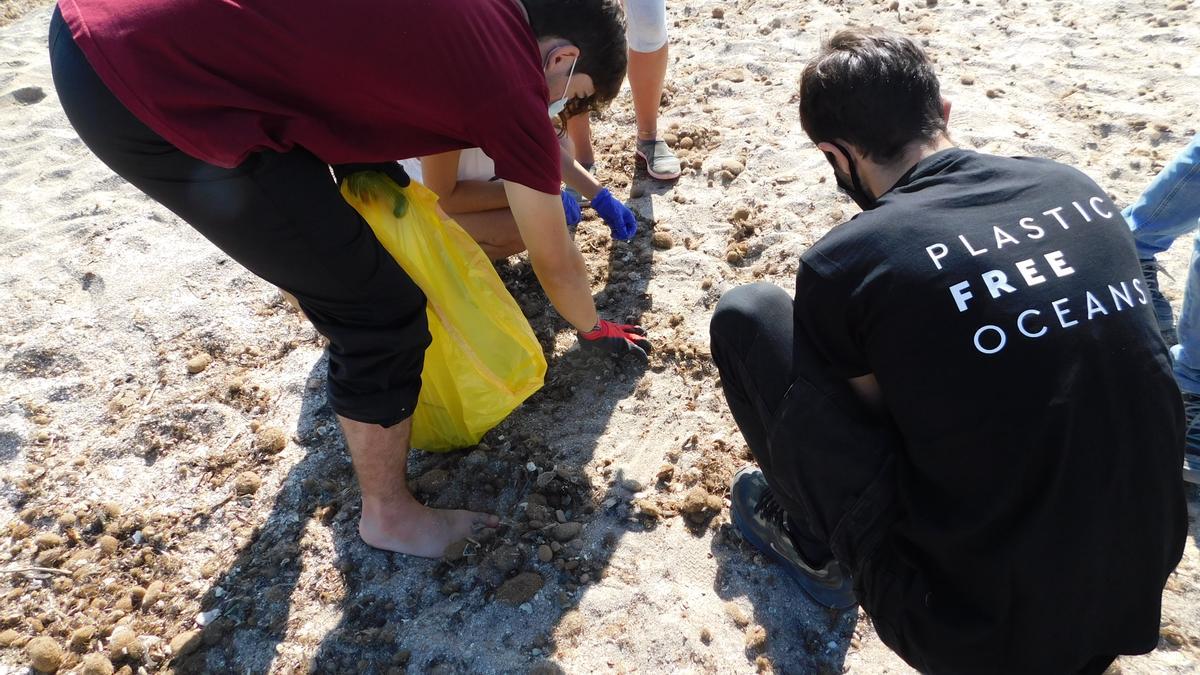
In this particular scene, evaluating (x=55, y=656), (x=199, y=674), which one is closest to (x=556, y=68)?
(x=199, y=674)

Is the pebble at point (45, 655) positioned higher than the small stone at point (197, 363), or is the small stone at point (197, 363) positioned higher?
the small stone at point (197, 363)

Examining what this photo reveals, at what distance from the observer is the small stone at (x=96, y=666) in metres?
1.70

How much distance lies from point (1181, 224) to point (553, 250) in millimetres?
1758

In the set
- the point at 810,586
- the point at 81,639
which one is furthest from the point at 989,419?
the point at 81,639

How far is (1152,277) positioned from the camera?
2.35 metres

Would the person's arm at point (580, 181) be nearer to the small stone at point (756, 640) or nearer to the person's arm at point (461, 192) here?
the person's arm at point (461, 192)

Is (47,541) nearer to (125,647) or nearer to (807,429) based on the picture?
(125,647)

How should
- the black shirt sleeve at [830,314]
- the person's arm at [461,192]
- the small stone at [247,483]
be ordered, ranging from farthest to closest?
the person's arm at [461,192], the small stone at [247,483], the black shirt sleeve at [830,314]

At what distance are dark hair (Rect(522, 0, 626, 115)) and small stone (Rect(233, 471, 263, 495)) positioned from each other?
1.32 m

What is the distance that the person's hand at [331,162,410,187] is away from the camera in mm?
1786

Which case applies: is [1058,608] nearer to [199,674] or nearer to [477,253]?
[477,253]

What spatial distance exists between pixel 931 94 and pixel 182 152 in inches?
53.5

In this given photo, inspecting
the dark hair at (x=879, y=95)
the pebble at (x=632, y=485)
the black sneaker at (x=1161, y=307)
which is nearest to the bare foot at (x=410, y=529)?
the pebble at (x=632, y=485)

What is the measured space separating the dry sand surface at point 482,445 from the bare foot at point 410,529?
5 centimetres
